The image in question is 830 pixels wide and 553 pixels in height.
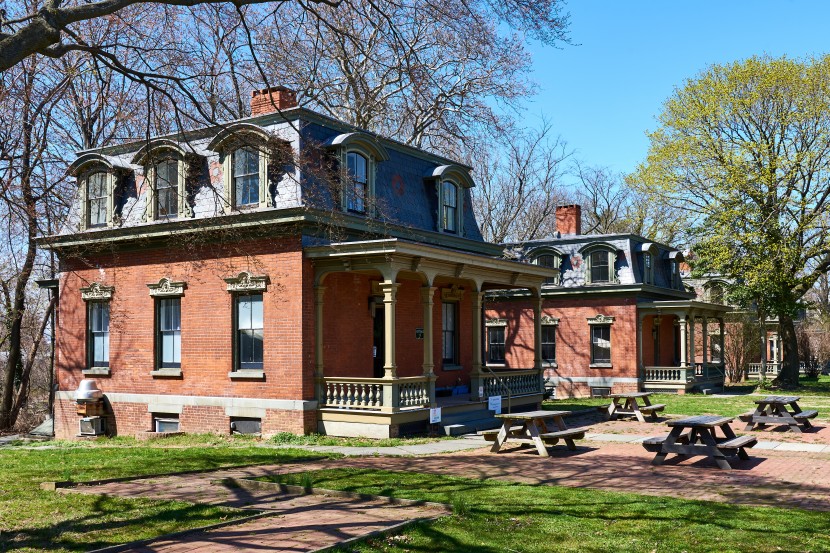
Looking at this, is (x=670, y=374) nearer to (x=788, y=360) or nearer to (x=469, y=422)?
(x=788, y=360)

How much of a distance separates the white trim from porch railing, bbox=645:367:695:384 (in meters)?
21.5

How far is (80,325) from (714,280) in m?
30.3

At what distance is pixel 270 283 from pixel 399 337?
15.4 feet

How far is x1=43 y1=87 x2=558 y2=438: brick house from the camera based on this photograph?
1892 cm

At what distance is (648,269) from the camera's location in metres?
37.4

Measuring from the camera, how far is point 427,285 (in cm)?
1961

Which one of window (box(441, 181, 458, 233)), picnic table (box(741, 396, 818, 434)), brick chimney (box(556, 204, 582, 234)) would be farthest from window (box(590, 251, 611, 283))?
picnic table (box(741, 396, 818, 434))

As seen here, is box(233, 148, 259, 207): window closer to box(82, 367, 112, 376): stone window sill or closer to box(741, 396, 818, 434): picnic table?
box(82, 367, 112, 376): stone window sill

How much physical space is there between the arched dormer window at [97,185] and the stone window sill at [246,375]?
6229mm

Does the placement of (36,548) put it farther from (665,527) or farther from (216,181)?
(216,181)

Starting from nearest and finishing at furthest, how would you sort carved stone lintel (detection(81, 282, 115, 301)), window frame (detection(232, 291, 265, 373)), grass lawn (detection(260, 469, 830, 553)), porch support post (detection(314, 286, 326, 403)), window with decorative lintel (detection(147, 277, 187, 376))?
grass lawn (detection(260, 469, 830, 553)) → porch support post (detection(314, 286, 326, 403)) → window frame (detection(232, 291, 265, 373)) → window with decorative lintel (detection(147, 277, 187, 376)) → carved stone lintel (detection(81, 282, 115, 301))

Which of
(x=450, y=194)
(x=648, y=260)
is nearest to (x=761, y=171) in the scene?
(x=648, y=260)

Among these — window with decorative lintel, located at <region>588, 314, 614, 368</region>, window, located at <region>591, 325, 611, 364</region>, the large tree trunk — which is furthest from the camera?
the large tree trunk

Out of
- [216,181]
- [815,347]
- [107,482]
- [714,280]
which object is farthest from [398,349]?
[815,347]
